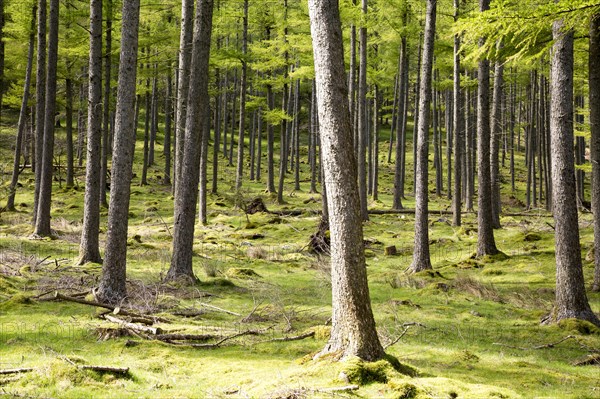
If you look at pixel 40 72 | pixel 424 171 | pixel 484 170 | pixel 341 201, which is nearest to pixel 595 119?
pixel 424 171

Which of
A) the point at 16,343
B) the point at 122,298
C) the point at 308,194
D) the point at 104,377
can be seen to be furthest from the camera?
the point at 308,194

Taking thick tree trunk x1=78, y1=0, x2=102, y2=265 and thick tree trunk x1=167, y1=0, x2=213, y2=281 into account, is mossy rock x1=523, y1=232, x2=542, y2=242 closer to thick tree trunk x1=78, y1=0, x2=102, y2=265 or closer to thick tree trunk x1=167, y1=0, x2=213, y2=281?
thick tree trunk x1=167, y1=0, x2=213, y2=281

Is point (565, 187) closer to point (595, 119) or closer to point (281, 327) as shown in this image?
point (595, 119)

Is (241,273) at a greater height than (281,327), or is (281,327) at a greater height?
(241,273)

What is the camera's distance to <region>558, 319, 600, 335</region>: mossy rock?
28.7ft

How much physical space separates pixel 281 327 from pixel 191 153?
5.21 metres

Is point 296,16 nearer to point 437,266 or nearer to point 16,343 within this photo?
point 437,266

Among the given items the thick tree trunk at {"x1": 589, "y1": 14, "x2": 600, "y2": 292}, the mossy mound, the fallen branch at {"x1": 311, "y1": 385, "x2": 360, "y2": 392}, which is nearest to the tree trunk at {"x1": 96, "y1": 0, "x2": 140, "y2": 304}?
the mossy mound

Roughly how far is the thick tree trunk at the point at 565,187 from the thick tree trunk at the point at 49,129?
13.4 m

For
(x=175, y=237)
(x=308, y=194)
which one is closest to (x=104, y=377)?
(x=175, y=237)

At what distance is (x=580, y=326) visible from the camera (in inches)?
347

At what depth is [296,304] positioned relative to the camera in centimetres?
1019

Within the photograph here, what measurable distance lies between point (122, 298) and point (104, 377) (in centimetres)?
408

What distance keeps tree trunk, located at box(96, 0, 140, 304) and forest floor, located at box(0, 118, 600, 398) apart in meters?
0.64
